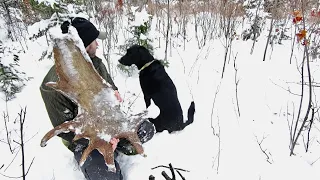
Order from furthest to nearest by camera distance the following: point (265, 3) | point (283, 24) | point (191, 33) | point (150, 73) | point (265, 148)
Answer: point (191, 33) → point (283, 24) → point (265, 3) → point (150, 73) → point (265, 148)

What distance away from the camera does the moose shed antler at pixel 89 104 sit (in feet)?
3.62

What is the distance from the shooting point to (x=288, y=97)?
3.36m

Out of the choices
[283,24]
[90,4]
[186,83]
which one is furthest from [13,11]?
[283,24]

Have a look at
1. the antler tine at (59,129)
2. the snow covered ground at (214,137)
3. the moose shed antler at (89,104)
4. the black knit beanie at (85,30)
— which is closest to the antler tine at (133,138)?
the moose shed antler at (89,104)

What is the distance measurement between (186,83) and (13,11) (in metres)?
6.81

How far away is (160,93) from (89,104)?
1.75m

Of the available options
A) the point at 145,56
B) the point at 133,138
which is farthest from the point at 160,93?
the point at 133,138

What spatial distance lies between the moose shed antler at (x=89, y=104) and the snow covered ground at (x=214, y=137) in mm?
912

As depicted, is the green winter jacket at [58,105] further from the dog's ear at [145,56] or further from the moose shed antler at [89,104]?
the dog's ear at [145,56]

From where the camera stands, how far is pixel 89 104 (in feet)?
3.96

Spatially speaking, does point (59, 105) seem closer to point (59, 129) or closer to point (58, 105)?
point (58, 105)

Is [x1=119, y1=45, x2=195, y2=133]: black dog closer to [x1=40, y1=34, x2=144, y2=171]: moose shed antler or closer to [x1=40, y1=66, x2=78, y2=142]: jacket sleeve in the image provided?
[x1=40, y1=66, x2=78, y2=142]: jacket sleeve

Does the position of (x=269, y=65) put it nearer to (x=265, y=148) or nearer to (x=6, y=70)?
A: (x=265, y=148)

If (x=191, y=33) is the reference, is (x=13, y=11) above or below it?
above
